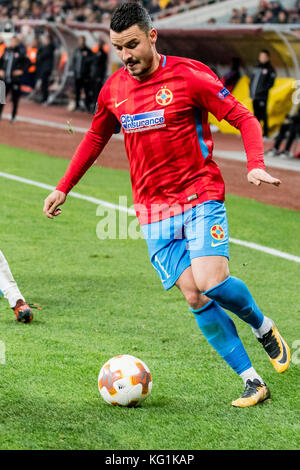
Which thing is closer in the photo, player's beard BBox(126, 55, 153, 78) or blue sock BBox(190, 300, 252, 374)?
player's beard BBox(126, 55, 153, 78)

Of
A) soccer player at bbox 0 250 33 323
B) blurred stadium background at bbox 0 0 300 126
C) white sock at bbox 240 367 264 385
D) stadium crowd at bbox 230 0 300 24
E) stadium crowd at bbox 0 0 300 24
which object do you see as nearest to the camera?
white sock at bbox 240 367 264 385

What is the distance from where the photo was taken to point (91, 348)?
557 centimetres

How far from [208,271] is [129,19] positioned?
4.72 ft

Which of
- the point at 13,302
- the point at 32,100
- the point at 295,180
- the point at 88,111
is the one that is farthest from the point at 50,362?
the point at 32,100

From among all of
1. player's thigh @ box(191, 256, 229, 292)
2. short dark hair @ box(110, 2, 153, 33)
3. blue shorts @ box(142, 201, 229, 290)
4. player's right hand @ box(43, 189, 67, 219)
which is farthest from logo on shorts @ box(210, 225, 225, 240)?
short dark hair @ box(110, 2, 153, 33)

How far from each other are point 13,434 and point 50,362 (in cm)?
120

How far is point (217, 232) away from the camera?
178 inches

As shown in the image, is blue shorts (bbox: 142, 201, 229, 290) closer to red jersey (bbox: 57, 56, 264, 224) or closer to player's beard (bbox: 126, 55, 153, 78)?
red jersey (bbox: 57, 56, 264, 224)

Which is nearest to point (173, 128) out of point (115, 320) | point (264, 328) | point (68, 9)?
point (264, 328)

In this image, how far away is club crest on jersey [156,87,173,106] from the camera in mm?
4555

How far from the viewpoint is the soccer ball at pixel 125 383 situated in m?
4.48

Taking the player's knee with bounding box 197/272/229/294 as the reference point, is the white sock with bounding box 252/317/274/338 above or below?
below

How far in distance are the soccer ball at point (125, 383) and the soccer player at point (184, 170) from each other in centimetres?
44
